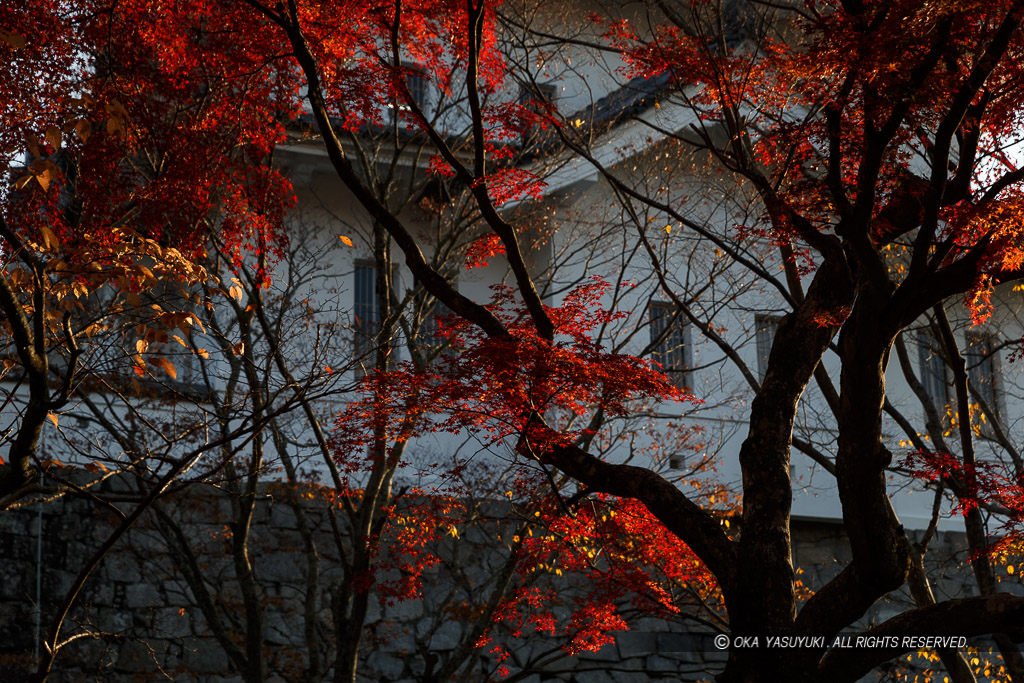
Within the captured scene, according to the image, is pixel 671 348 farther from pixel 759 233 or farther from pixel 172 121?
pixel 172 121

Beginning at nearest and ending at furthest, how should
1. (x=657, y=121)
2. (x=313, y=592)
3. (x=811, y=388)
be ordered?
(x=313, y=592), (x=657, y=121), (x=811, y=388)

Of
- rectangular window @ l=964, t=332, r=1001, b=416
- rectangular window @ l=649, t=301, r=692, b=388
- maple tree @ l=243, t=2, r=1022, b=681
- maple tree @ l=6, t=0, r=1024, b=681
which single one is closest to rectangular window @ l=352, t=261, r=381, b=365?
maple tree @ l=6, t=0, r=1024, b=681

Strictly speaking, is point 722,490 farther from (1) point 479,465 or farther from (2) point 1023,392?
(2) point 1023,392

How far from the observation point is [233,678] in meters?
10.8

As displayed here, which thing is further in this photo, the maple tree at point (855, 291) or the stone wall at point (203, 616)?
the stone wall at point (203, 616)

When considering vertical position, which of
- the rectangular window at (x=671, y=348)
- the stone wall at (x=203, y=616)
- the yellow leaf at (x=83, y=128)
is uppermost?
the rectangular window at (x=671, y=348)

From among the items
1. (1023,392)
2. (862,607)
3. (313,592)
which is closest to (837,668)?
(862,607)

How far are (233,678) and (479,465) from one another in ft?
12.2

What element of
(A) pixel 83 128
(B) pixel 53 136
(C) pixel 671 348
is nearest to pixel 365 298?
(C) pixel 671 348

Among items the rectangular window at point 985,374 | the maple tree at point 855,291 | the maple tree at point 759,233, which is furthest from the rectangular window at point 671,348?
the maple tree at point 855,291

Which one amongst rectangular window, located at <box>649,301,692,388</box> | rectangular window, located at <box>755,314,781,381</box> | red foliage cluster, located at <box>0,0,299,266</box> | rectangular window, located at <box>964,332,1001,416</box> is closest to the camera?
red foliage cluster, located at <box>0,0,299,266</box>

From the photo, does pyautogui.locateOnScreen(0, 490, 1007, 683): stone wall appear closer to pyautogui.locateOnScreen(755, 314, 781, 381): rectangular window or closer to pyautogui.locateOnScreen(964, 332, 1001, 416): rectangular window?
pyautogui.locateOnScreen(755, 314, 781, 381): rectangular window

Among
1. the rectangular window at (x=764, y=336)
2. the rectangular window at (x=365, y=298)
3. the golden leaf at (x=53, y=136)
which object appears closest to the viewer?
the golden leaf at (x=53, y=136)

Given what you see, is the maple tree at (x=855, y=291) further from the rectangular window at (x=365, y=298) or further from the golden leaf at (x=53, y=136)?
the rectangular window at (x=365, y=298)
